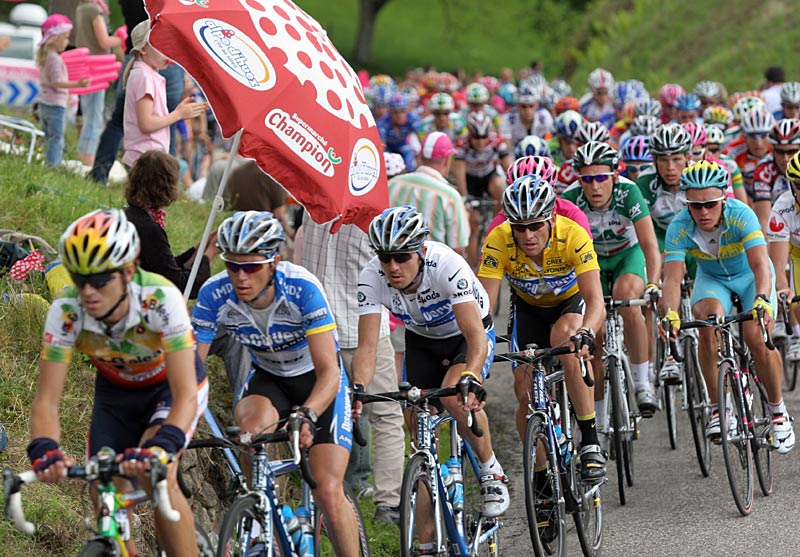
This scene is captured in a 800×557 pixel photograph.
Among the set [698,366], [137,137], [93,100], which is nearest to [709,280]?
[698,366]

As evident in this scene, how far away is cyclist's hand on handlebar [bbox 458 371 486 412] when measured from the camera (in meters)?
6.37

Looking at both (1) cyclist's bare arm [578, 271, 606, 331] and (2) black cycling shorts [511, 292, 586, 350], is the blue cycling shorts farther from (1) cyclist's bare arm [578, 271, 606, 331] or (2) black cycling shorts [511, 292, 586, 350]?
(1) cyclist's bare arm [578, 271, 606, 331]

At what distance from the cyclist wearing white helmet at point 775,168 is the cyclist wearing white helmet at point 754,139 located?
92cm

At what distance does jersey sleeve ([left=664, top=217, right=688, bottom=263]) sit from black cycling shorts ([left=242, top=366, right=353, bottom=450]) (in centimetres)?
364

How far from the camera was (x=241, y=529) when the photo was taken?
5.57 m

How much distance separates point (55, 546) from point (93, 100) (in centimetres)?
730

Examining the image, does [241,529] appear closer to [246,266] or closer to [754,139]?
[246,266]

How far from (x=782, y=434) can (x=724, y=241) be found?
1.48 meters

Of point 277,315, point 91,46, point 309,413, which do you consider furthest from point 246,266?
point 91,46

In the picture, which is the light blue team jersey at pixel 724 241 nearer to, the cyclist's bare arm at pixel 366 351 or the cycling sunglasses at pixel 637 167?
the cycling sunglasses at pixel 637 167

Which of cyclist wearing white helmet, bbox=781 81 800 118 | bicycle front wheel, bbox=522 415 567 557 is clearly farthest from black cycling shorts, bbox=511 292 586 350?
cyclist wearing white helmet, bbox=781 81 800 118

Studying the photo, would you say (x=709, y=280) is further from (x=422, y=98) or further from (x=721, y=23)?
(x=721, y=23)

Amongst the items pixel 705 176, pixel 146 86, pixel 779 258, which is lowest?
pixel 779 258

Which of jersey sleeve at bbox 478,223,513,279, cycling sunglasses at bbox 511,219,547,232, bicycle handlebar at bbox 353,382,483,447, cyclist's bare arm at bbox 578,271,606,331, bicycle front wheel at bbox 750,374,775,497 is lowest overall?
bicycle front wheel at bbox 750,374,775,497
